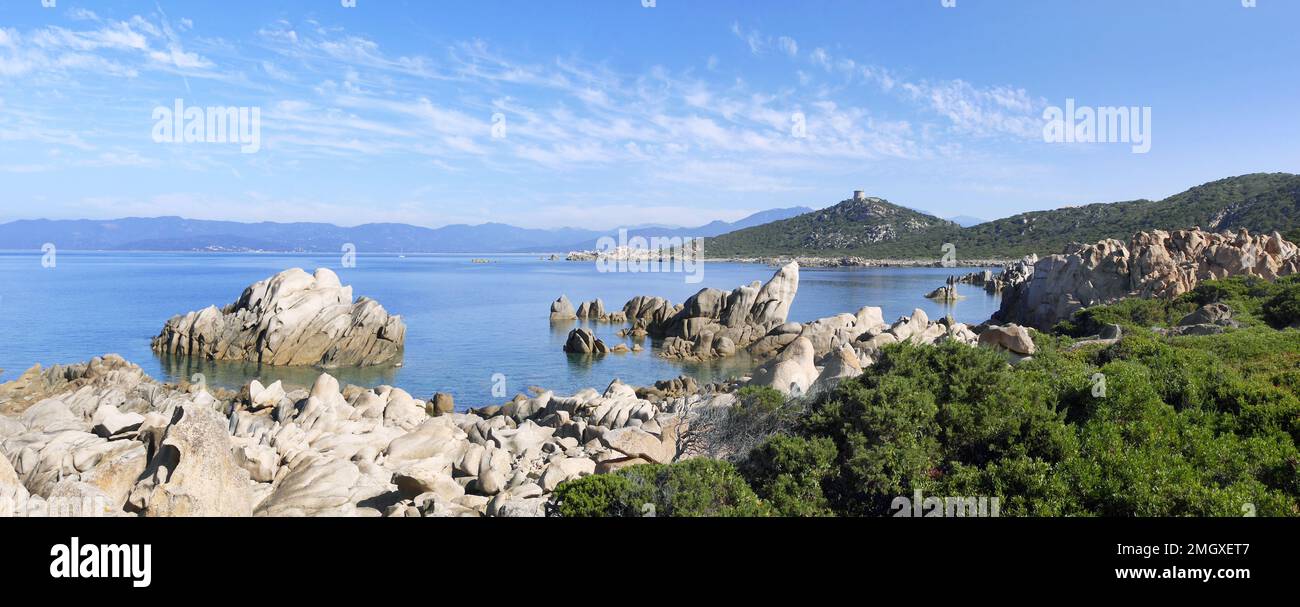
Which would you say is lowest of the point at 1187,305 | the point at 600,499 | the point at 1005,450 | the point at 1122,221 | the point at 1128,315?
the point at 600,499

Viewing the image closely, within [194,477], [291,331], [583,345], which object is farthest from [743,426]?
[291,331]

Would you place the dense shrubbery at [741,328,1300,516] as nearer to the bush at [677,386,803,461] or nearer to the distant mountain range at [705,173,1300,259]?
the bush at [677,386,803,461]

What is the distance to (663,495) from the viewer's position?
383 inches

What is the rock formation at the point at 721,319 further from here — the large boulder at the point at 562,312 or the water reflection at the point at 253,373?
the water reflection at the point at 253,373

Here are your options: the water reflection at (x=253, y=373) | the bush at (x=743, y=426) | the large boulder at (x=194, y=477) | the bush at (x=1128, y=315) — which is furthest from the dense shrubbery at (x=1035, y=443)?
the water reflection at (x=253, y=373)

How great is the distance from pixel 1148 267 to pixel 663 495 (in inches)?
2035

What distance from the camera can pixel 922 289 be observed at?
103812mm

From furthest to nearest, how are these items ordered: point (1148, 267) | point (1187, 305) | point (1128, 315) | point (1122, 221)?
point (1122, 221)
point (1148, 267)
point (1187, 305)
point (1128, 315)

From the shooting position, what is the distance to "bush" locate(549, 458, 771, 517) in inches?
374

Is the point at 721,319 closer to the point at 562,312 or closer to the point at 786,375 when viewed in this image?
the point at 562,312
